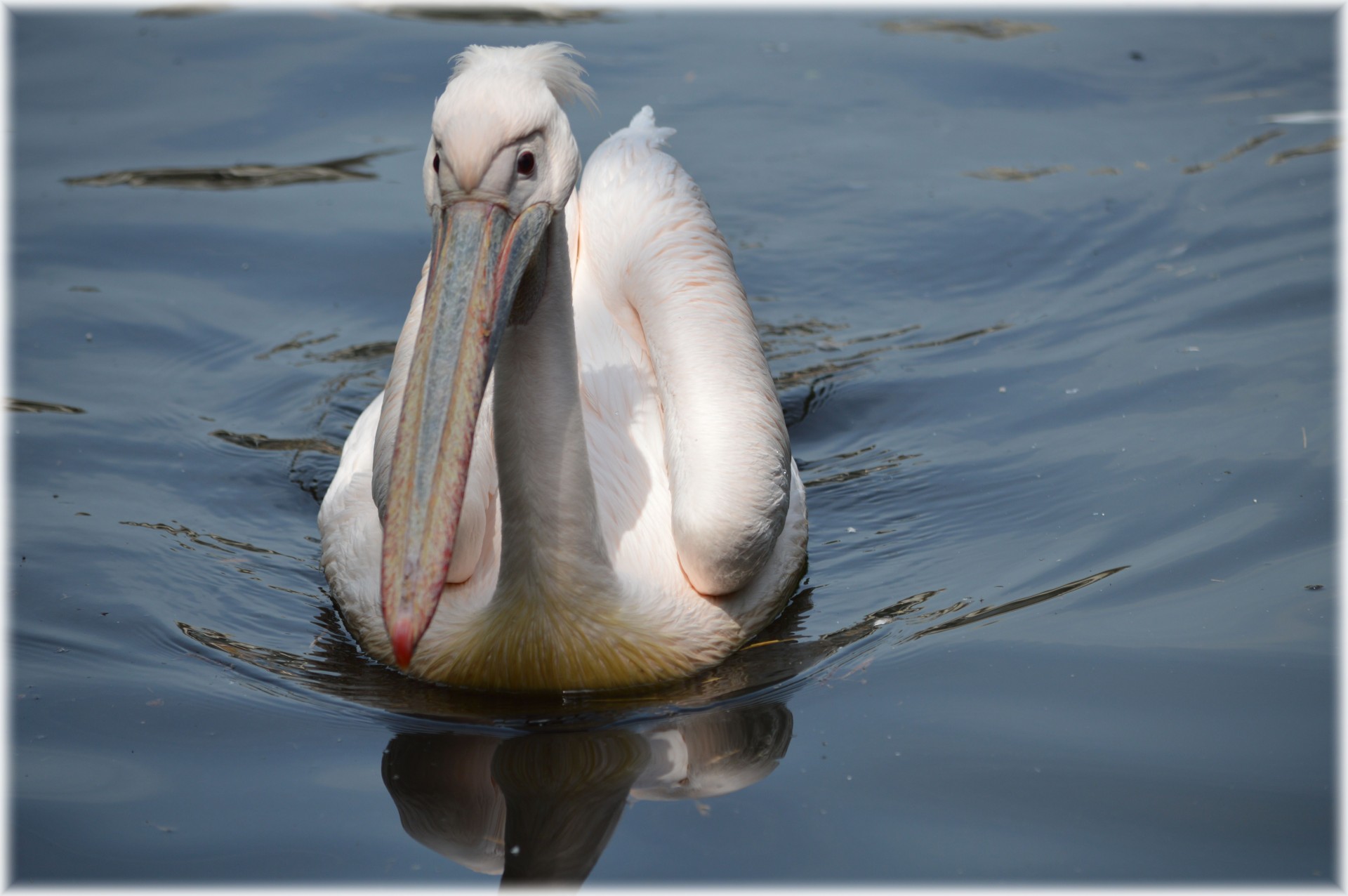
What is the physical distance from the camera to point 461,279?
2.85 metres

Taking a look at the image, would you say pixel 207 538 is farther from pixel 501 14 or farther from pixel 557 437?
pixel 501 14

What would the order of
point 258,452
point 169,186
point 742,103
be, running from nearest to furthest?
1. point 258,452
2. point 169,186
3. point 742,103

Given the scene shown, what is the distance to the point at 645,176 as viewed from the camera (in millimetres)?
4367

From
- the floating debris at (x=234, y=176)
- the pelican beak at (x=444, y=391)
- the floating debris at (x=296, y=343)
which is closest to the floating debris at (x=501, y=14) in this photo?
the floating debris at (x=234, y=176)

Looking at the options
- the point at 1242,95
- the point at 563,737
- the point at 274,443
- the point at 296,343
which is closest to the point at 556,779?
the point at 563,737

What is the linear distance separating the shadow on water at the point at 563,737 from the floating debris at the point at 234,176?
3.89 meters

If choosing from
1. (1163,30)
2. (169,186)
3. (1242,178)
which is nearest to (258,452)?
(169,186)

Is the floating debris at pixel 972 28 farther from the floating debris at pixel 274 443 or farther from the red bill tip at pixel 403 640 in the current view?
the red bill tip at pixel 403 640

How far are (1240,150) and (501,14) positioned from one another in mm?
4554

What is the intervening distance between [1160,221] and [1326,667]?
3613mm

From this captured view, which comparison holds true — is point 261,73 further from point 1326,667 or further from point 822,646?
point 1326,667

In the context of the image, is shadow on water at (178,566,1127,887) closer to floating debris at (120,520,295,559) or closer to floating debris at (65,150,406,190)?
floating debris at (120,520,295,559)

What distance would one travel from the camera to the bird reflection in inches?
114

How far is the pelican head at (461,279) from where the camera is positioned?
2727 millimetres
